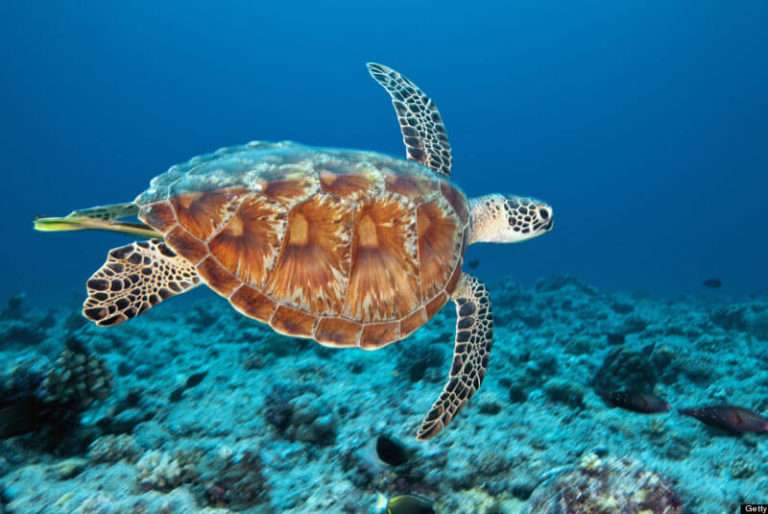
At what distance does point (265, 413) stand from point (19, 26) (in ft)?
299

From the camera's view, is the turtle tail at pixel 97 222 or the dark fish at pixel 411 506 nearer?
the dark fish at pixel 411 506

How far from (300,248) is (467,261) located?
1741 centimetres

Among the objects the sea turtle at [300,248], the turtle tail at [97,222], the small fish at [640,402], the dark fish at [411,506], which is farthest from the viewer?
the small fish at [640,402]

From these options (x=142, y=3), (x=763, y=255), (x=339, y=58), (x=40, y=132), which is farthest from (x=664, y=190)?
(x=40, y=132)

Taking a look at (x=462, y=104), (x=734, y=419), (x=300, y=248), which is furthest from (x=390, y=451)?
(x=462, y=104)

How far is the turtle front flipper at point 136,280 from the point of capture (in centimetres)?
303

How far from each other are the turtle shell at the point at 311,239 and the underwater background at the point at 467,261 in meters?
1.26

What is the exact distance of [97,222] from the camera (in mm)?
2947

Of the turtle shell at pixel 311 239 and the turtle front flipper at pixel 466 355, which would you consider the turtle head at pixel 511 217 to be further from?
the turtle shell at pixel 311 239

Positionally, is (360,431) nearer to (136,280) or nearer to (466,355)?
(466,355)

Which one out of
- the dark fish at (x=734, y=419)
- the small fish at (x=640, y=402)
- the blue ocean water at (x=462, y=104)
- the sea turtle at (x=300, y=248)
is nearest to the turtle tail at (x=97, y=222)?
the sea turtle at (x=300, y=248)

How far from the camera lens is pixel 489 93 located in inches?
4124

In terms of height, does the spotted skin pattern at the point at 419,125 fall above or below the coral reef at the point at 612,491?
above

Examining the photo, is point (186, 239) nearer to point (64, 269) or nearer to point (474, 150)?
point (64, 269)
